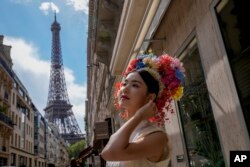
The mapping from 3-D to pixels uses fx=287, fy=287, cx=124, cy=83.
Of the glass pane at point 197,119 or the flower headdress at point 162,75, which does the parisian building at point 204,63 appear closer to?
the glass pane at point 197,119

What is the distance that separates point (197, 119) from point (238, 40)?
160cm

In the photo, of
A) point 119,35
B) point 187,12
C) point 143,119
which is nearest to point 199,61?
point 187,12

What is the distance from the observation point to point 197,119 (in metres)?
4.21

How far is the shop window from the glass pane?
848 mm

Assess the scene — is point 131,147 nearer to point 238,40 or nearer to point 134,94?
point 134,94

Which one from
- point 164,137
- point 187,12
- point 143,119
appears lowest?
point 164,137

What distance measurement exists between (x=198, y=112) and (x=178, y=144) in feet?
3.00

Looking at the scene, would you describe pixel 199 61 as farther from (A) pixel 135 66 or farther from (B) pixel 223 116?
(A) pixel 135 66

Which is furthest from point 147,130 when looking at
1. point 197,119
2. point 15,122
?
point 15,122

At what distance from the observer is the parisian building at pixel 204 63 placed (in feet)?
9.60

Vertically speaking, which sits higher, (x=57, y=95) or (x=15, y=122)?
(x=57, y=95)

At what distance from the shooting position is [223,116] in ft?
10.7

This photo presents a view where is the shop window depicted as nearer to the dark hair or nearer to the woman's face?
the dark hair

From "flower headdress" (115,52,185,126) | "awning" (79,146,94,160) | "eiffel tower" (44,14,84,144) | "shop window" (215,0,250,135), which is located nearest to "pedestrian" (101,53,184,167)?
"flower headdress" (115,52,185,126)
